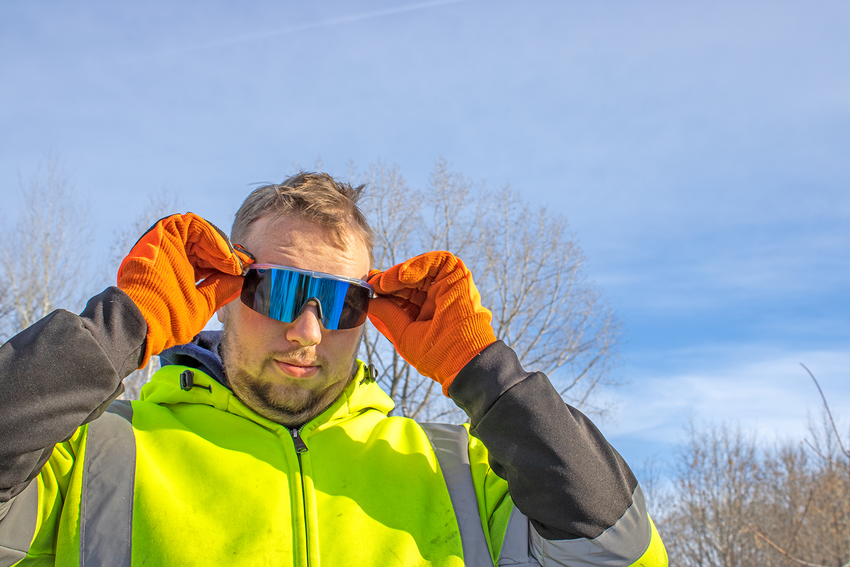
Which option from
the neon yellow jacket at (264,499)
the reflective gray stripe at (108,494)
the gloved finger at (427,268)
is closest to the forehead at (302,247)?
the gloved finger at (427,268)

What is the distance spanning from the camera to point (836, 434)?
2729 millimetres

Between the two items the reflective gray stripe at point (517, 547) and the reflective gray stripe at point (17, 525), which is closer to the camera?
the reflective gray stripe at point (17, 525)

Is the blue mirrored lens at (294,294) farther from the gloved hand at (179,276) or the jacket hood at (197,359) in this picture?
the jacket hood at (197,359)

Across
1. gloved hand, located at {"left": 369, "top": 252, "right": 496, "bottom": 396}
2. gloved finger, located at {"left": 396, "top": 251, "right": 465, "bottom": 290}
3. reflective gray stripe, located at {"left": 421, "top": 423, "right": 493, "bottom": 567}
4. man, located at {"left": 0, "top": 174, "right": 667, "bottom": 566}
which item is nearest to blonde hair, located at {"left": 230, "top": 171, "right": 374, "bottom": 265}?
man, located at {"left": 0, "top": 174, "right": 667, "bottom": 566}

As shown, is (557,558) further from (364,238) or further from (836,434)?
(836,434)

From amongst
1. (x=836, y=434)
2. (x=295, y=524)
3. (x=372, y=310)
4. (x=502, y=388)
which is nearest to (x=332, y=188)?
(x=372, y=310)

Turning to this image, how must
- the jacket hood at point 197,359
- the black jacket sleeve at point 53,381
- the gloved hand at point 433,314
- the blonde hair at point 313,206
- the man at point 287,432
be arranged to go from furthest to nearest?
the blonde hair at point 313,206
the jacket hood at point 197,359
the gloved hand at point 433,314
the man at point 287,432
the black jacket sleeve at point 53,381

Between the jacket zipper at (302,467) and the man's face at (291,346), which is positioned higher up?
the man's face at (291,346)

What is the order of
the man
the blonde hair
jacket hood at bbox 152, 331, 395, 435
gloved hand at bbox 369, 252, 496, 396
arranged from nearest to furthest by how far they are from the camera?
1. the man
2. gloved hand at bbox 369, 252, 496, 396
3. jacket hood at bbox 152, 331, 395, 435
4. the blonde hair

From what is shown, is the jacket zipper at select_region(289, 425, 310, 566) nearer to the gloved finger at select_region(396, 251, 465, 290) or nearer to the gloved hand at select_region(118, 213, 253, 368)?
the gloved hand at select_region(118, 213, 253, 368)

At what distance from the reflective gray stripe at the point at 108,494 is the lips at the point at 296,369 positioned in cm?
51

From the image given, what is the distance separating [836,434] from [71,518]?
3.05 meters

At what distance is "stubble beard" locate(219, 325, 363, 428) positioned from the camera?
2.07 meters

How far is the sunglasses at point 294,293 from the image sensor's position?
212 centimetres
